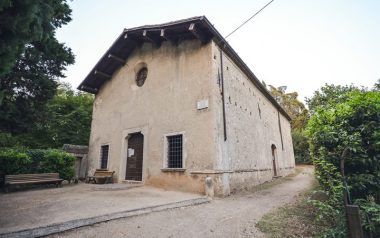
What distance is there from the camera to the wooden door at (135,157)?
9336 mm

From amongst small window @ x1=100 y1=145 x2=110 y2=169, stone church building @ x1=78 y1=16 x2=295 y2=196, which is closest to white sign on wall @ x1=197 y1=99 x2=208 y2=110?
stone church building @ x1=78 y1=16 x2=295 y2=196

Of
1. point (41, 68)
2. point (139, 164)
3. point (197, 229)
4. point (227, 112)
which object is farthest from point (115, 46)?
point (197, 229)

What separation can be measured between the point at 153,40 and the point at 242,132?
19.4ft

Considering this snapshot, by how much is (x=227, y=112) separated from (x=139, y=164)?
457cm

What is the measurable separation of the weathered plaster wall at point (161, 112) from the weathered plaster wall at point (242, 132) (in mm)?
579

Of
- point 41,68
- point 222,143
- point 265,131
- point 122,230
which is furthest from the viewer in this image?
point 265,131

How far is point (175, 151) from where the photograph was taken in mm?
8188

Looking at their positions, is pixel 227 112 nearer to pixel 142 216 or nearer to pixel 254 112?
pixel 254 112

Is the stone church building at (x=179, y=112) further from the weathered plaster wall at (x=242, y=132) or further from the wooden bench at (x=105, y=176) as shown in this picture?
the wooden bench at (x=105, y=176)

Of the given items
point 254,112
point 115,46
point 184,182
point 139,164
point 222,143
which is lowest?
point 184,182

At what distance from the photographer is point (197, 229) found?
374 cm

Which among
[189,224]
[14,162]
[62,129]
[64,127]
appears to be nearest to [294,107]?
[64,127]

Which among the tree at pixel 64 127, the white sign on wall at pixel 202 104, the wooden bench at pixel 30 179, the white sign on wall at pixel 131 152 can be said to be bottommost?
the wooden bench at pixel 30 179

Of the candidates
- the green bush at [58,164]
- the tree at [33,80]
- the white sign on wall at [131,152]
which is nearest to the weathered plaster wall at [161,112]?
the white sign on wall at [131,152]
